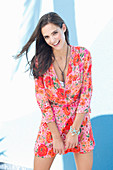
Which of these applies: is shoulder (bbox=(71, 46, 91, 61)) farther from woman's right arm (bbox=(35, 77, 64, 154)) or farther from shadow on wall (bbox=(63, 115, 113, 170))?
shadow on wall (bbox=(63, 115, 113, 170))

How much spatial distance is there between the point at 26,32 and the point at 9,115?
0.80 m

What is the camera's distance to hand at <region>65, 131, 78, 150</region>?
5.10ft

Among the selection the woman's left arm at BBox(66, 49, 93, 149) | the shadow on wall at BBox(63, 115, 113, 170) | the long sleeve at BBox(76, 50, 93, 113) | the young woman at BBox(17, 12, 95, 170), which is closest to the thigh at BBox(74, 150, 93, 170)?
the young woman at BBox(17, 12, 95, 170)

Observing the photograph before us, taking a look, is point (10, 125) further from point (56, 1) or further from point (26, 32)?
point (56, 1)

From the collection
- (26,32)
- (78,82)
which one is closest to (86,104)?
(78,82)

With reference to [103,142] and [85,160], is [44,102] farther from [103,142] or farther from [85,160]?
[103,142]

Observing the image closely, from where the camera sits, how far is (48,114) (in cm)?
156

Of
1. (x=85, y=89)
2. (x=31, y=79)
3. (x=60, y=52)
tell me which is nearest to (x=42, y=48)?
(x=60, y=52)

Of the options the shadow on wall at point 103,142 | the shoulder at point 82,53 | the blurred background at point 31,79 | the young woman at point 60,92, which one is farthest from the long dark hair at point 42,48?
the shadow on wall at point 103,142

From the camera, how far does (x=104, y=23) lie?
7.79ft

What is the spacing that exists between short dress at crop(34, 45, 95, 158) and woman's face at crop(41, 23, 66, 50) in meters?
0.10

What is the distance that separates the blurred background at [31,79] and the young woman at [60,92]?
825mm

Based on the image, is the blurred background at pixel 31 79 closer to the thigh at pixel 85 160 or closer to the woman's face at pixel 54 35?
the thigh at pixel 85 160

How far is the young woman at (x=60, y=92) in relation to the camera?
1.55m
